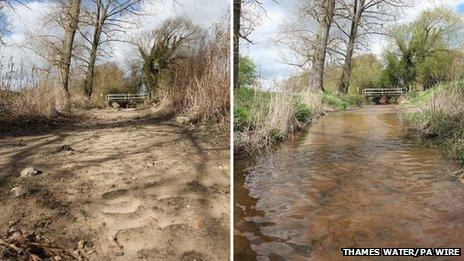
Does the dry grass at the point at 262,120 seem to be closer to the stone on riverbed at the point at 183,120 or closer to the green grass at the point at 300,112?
the green grass at the point at 300,112

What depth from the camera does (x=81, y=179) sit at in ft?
9.51

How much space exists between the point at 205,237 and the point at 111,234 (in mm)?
459

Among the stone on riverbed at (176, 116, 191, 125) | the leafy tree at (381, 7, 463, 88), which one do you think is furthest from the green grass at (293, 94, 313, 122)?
the leafy tree at (381, 7, 463, 88)

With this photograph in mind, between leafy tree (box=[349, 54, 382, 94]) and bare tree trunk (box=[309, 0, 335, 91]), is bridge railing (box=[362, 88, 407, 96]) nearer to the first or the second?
leafy tree (box=[349, 54, 382, 94])

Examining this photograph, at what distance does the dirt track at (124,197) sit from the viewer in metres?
2.04

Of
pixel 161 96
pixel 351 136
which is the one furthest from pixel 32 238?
pixel 161 96

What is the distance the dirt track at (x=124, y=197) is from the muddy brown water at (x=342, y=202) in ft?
0.70

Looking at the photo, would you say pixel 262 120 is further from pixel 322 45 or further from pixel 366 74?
pixel 366 74

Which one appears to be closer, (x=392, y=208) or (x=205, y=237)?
(x=205, y=237)

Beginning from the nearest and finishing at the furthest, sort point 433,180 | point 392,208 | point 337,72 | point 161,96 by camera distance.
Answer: point 392,208 < point 433,180 < point 161,96 < point 337,72

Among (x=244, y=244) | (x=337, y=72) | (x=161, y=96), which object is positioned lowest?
(x=244, y=244)

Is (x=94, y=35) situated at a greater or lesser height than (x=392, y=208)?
greater

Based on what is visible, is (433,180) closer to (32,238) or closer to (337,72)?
(32,238)

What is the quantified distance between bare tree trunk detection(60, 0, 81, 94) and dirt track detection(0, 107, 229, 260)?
Answer: 6.55 m
